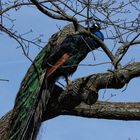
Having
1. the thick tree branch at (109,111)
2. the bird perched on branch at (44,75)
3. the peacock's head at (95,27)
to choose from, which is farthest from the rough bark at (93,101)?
the peacock's head at (95,27)

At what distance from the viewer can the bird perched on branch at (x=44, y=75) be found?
16.8 feet

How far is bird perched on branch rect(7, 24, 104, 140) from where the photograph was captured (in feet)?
16.8

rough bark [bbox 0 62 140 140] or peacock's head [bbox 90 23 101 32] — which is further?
peacock's head [bbox 90 23 101 32]

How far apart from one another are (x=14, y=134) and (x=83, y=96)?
2.65 ft

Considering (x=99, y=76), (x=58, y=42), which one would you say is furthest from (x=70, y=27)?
(x=99, y=76)

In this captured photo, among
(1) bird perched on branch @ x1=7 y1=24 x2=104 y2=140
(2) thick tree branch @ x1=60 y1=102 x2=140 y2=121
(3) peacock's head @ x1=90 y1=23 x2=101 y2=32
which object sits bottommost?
(2) thick tree branch @ x1=60 y1=102 x2=140 y2=121

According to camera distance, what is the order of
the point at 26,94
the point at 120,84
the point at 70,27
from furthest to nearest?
the point at 70,27 → the point at 26,94 → the point at 120,84

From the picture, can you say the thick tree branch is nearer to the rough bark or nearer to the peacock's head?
the rough bark

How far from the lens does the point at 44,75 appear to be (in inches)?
209

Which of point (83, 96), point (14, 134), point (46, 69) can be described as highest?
point (46, 69)

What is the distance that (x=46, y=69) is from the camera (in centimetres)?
537

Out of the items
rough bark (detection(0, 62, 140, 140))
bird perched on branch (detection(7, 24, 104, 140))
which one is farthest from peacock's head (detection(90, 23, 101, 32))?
rough bark (detection(0, 62, 140, 140))

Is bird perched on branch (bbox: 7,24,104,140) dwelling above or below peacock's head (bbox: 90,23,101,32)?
below

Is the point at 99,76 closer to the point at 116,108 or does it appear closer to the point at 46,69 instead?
the point at 116,108
